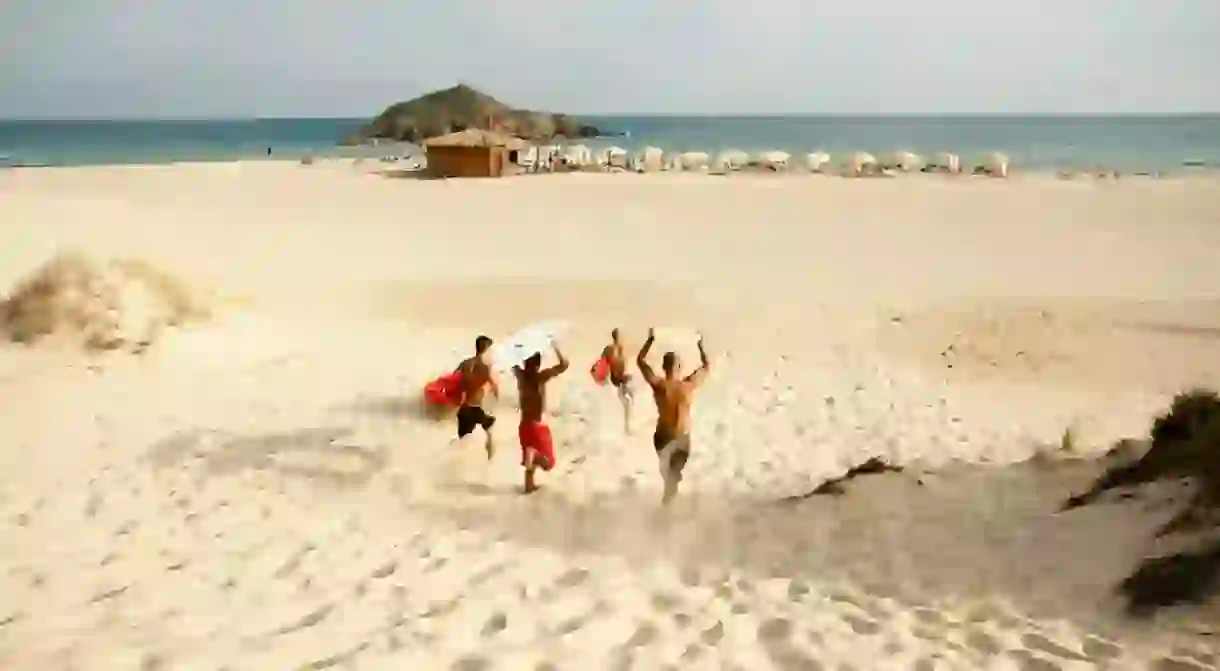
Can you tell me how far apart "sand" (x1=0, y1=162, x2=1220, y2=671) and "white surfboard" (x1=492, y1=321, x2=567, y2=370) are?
91cm

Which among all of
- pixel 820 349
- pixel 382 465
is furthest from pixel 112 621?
pixel 820 349

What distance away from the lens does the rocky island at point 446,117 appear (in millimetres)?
69562

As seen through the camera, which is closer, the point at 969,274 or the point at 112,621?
the point at 112,621

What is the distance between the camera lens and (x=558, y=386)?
386 inches

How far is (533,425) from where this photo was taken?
261 inches

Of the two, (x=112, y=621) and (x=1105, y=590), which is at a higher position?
(x=1105, y=590)

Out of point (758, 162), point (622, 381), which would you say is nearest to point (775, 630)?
point (622, 381)

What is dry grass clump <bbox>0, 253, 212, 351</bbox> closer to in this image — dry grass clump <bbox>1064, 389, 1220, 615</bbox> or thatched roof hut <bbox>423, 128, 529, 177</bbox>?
dry grass clump <bbox>1064, 389, 1220, 615</bbox>

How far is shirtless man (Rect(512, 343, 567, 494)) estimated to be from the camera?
6.63 meters

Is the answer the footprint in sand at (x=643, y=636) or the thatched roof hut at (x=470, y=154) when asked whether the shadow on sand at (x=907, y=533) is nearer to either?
the footprint in sand at (x=643, y=636)

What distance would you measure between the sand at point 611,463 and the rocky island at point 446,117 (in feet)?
Result: 170

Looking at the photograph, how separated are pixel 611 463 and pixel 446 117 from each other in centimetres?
6702

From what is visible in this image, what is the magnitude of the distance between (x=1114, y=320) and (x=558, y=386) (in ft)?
24.2

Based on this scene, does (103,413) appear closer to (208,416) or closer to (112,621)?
(208,416)
